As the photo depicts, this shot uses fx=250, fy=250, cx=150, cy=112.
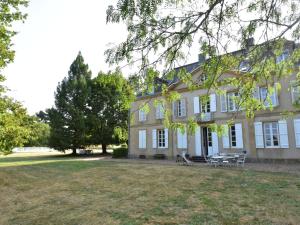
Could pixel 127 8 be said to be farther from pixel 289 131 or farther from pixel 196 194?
pixel 289 131

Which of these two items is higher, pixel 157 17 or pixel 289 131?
pixel 157 17

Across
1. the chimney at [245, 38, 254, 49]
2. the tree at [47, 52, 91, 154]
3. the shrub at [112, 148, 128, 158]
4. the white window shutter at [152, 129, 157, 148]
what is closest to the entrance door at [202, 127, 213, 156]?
the white window shutter at [152, 129, 157, 148]

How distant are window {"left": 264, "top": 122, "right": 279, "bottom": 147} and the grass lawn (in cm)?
623

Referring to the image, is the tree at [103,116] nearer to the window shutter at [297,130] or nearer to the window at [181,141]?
the window at [181,141]

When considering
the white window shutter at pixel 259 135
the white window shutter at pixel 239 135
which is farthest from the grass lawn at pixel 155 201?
the white window shutter at pixel 239 135

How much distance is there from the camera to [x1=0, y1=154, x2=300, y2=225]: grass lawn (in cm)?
508

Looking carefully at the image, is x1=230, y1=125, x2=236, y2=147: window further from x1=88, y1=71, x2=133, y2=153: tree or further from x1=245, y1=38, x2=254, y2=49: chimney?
x1=88, y1=71, x2=133, y2=153: tree

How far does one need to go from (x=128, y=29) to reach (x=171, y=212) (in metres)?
3.90

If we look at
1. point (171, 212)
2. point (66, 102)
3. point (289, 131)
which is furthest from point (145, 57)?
point (66, 102)

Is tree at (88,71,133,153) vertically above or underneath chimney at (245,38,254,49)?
above

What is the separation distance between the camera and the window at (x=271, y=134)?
1475 centimetres

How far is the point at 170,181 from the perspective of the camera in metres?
9.03

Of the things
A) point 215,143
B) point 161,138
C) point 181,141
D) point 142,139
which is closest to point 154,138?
point 161,138

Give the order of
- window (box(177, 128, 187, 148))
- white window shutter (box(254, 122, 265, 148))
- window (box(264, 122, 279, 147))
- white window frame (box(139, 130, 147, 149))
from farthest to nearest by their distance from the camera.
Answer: white window frame (box(139, 130, 147, 149))
window (box(177, 128, 187, 148))
white window shutter (box(254, 122, 265, 148))
window (box(264, 122, 279, 147))
